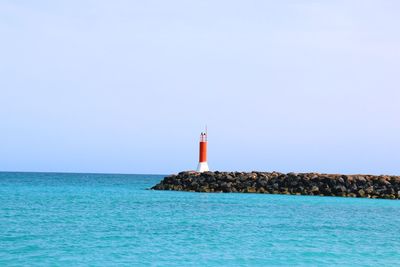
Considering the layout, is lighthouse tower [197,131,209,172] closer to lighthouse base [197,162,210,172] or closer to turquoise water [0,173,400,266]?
lighthouse base [197,162,210,172]

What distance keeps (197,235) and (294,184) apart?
22.7m

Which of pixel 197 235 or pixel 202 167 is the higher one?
pixel 202 167

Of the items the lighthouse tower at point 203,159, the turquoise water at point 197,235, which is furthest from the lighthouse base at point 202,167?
the turquoise water at point 197,235

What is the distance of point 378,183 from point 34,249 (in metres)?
28.1

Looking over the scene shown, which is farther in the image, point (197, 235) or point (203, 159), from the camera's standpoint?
point (203, 159)

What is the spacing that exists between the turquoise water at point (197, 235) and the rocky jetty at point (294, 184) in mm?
8138

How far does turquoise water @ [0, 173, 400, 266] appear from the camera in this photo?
50.5 ft

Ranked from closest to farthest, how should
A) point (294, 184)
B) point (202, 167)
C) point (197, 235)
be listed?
1. point (197, 235)
2. point (294, 184)
3. point (202, 167)

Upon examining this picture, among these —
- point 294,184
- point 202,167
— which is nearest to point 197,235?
point 294,184

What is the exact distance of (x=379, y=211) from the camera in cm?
2962

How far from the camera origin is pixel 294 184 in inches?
1626

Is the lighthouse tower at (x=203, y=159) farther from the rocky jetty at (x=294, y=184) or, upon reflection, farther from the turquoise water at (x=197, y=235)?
the turquoise water at (x=197, y=235)

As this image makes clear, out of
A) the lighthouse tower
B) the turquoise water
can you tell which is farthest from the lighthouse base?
the turquoise water

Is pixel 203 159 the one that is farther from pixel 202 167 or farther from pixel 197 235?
pixel 197 235
